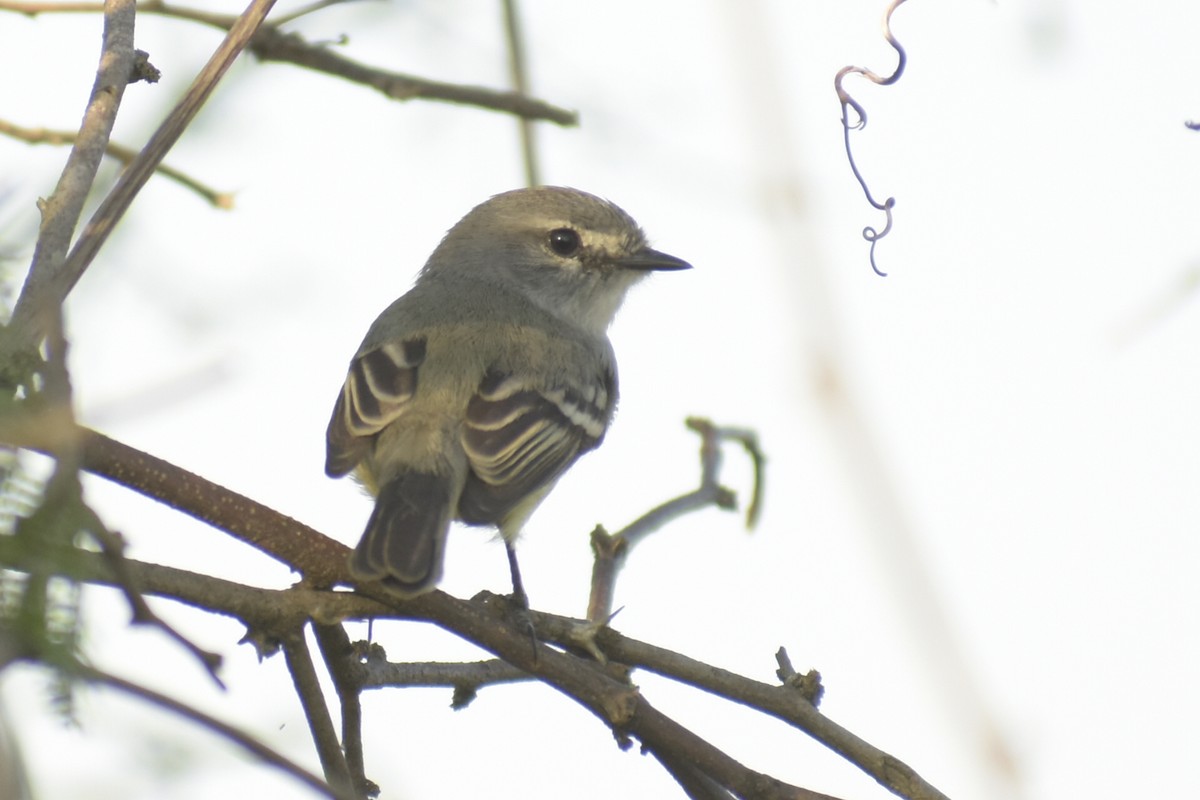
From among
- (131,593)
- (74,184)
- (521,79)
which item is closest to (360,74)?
(521,79)

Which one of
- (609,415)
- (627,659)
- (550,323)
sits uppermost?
(550,323)

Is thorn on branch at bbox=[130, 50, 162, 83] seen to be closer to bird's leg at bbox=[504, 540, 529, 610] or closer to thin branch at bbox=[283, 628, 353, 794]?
thin branch at bbox=[283, 628, 353, 794]

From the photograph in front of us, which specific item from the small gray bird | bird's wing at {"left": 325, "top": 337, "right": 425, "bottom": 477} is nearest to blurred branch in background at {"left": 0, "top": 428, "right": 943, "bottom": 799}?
the small gray bird

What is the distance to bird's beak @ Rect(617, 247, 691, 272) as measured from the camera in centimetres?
678

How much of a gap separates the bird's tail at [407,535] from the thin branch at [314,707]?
0.29 m

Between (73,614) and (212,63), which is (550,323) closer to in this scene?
(212,63)

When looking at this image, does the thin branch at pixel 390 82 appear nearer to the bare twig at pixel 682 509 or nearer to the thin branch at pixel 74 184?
the bare twig at pixel 682 509

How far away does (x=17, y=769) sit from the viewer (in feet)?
6.42

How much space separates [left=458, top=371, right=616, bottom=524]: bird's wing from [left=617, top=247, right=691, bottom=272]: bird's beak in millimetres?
1210

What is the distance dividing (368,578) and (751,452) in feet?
6.55

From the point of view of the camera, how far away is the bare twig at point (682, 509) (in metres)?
3.95

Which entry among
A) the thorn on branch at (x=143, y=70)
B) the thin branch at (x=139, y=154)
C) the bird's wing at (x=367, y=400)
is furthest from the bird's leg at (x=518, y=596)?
the thorn on branch at (x=143, y=70)

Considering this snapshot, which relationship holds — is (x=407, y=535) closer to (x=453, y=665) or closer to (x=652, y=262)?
(x=453, y=665)

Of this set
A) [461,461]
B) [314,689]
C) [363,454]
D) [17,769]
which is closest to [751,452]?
[461,461]
